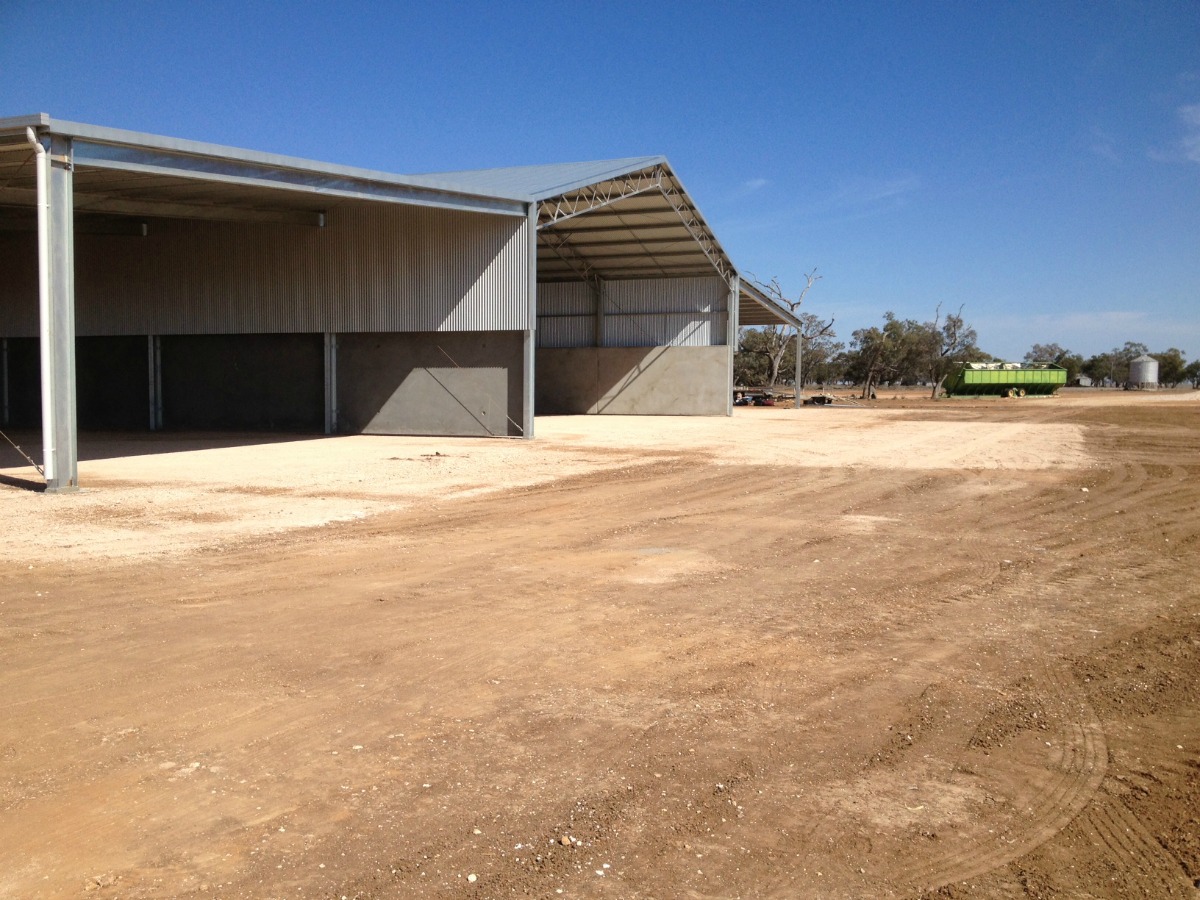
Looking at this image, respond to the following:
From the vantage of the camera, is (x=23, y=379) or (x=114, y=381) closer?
(x=114, y=381)

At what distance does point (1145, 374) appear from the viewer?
11188cm

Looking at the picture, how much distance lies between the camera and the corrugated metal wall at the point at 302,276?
2620 cm

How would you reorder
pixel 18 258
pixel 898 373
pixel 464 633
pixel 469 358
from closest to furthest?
pixel 464 633 < pixel 469 358 < pixel 18 258 < pixel 898 373

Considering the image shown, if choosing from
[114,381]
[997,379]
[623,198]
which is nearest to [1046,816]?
[623,198]

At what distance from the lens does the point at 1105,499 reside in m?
15.1

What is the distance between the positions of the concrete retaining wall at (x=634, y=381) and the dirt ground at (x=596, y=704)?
28.1 metres

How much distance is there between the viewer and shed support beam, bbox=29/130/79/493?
14500mm

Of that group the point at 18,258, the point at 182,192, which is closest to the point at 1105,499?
the point at 182,192

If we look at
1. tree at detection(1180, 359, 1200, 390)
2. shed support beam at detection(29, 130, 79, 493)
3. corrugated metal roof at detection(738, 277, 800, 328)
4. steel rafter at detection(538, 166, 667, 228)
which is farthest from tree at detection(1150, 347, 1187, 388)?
shed support beam at detection(29, 130, 79, 493)

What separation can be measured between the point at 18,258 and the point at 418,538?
24840 millimetres

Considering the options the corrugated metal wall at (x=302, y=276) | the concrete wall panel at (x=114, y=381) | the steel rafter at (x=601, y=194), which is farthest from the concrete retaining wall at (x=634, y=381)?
the concrete wall panel at (x=114, y=381)

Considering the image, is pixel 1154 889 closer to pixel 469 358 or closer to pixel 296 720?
pixel 296 720

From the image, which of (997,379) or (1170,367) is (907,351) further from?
(1170,367)

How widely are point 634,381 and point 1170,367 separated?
351 ft
